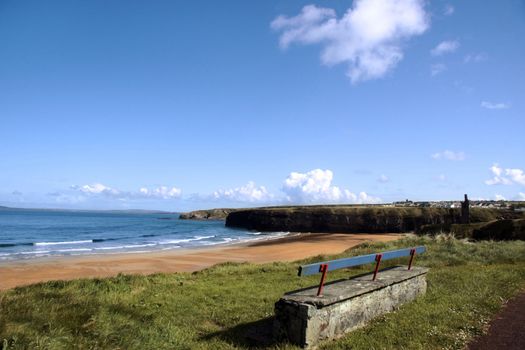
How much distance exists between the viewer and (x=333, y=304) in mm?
6535

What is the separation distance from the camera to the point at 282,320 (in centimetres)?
638

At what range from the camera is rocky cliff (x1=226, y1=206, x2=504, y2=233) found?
66375 millimetres

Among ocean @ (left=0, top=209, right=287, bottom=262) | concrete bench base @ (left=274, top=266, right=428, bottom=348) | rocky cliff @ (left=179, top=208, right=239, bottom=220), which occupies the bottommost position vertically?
ocean @ (left=0, top=209, right=287, bottom=262)

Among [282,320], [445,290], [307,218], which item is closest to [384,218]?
[307,218]

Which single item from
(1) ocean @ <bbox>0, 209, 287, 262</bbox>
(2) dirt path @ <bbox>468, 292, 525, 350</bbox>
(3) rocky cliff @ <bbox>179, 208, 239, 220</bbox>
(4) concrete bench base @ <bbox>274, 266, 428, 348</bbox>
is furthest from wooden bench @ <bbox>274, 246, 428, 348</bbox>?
(3) rocky cliff @ <bbox>179, 208, 239, 220</bbox>

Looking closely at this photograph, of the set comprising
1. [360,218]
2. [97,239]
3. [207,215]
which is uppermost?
[360,218]

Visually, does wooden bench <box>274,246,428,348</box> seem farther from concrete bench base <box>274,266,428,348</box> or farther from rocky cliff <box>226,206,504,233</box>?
rocky cliff <box>226,206,504,233</box>

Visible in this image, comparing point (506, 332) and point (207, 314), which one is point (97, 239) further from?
point (506, 332)

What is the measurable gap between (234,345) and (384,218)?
6740 centimetres

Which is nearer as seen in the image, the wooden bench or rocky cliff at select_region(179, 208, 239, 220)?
the wooden bench

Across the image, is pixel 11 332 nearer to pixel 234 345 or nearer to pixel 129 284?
pixel 234 345

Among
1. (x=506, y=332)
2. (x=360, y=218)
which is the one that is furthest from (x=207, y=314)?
(x=360, y=218)

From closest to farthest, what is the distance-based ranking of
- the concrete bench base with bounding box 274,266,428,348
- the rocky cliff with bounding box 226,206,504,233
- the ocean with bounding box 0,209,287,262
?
1. the concrete bench base with bounding box 274,266,428,348
2. the ocean with bounding box 0,209,287,262
3. the rocky cliff with bounding box 226,206,504,233

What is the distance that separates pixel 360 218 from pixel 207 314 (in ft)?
220
